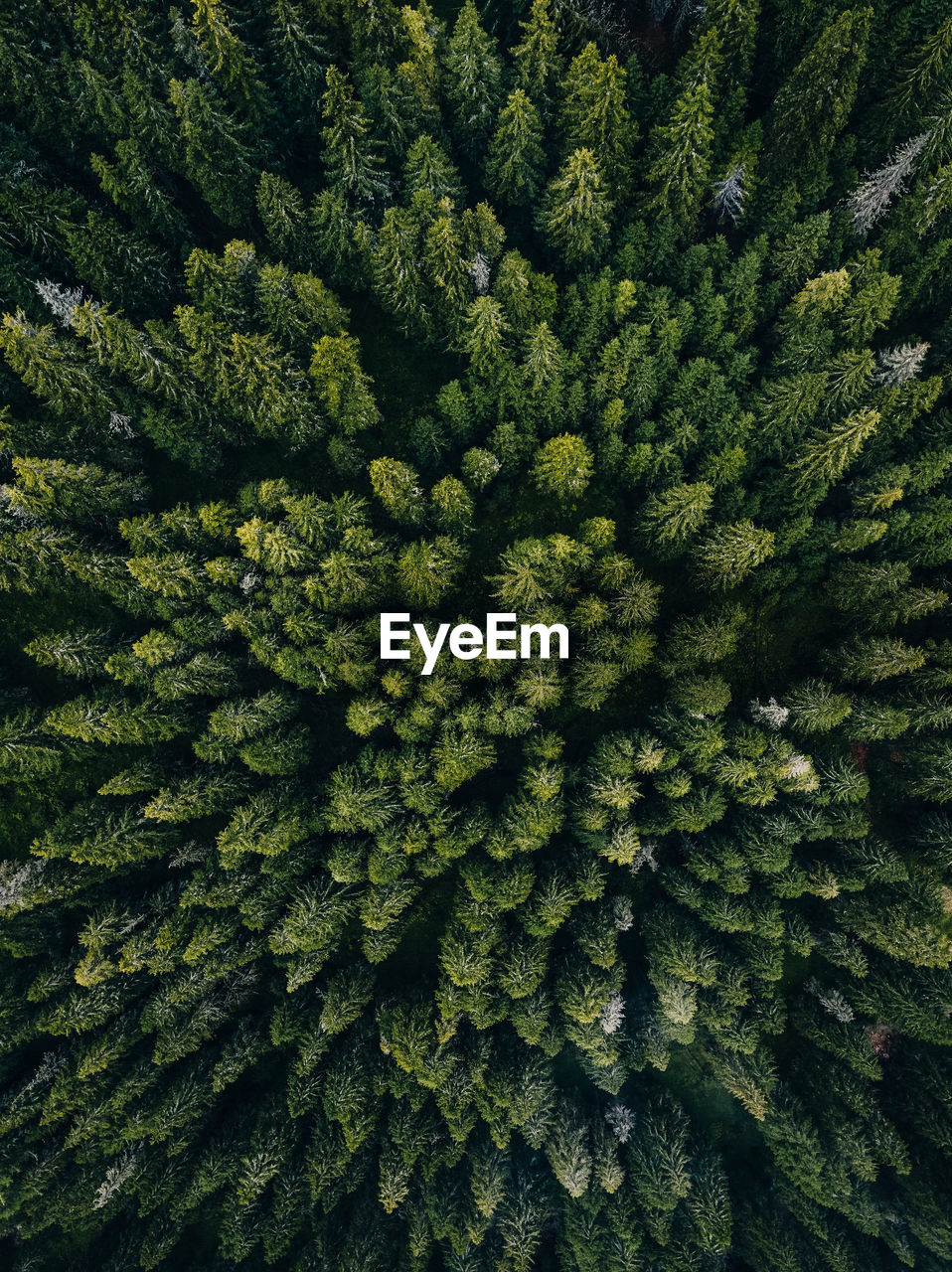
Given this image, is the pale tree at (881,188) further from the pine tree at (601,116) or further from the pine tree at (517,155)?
the pine tree at (517,155)

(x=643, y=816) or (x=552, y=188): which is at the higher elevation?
(x=552, y=188)

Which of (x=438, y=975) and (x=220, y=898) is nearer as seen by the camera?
(x=220, y=898)

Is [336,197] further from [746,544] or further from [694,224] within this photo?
[746,544]

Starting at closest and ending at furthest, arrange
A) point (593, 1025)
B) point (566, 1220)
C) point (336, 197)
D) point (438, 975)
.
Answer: point (336, 197) < point (593, 1025) < point (566, 1220) < point (438, 975)

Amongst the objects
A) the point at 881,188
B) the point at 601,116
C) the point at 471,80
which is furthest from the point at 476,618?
the point at 881,188

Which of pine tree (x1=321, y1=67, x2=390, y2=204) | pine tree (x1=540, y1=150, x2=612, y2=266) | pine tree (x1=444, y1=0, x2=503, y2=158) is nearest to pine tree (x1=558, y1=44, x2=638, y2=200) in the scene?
pine tree (x1=540, y1=150, x2=612, y2=266)

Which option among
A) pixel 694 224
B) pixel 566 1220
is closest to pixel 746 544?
pixel 694 224

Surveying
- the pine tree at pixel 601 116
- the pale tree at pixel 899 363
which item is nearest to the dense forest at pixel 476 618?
the pine tree at pixel 601 116

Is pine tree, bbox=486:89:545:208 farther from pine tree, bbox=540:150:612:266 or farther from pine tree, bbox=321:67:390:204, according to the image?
pine tree, bbox=321:67:390:204

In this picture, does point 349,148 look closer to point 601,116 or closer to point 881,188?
point 601,116
